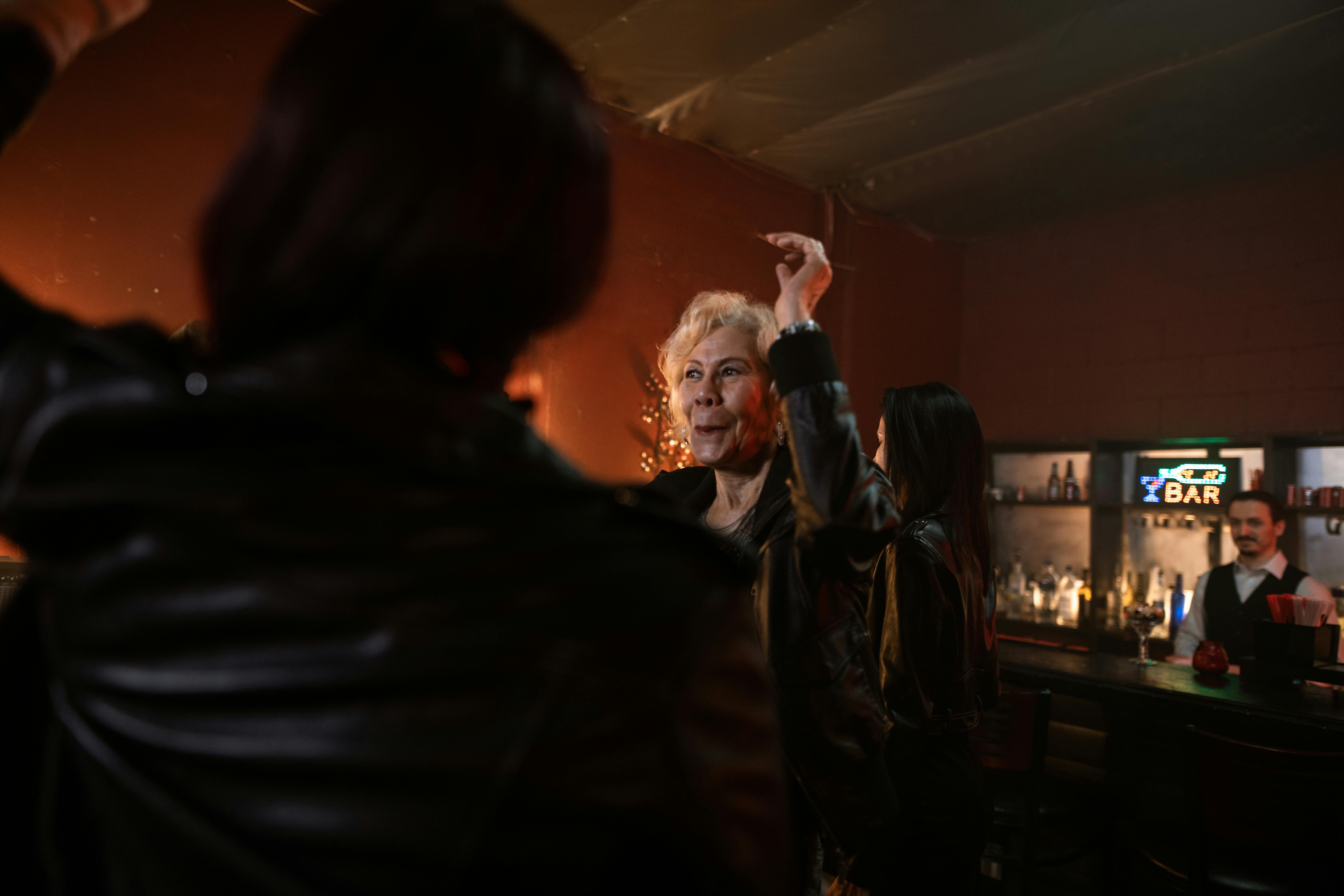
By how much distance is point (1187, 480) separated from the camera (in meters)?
4.64

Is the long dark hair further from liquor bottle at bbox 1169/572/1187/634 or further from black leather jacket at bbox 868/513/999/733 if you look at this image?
liquor bottle at bbox 1169/572/1187/634

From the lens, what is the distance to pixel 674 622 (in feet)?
1.53

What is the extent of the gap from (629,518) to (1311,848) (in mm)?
2410

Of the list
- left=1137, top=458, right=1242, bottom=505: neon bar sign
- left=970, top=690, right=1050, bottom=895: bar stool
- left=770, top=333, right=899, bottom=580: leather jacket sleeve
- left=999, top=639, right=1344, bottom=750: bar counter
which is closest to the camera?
left=770, top=333, right=899, bottom=580: leather jacket sleeve

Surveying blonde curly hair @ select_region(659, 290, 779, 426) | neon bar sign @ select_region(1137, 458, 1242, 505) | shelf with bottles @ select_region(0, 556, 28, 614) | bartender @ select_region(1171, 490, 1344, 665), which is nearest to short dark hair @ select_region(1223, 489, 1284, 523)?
bartender @ select_region(1171, 490, 1344, 665)

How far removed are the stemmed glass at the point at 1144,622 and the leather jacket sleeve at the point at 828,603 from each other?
2559 mm

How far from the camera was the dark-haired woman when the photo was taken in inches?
64.5

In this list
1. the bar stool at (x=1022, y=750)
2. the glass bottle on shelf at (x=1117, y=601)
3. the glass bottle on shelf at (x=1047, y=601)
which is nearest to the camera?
the bar stool at (x=1022, y=750)

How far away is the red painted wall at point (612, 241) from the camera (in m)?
2.39

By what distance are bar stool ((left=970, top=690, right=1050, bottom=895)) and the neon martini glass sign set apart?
2.90 m

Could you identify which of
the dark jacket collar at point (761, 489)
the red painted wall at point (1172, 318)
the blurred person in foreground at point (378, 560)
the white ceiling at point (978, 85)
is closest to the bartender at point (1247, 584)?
the red painted wall at point (1172, 318)

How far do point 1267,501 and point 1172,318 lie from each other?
134 cm

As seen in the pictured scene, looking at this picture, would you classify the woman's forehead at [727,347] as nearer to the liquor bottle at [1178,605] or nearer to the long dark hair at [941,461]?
the long dark hair at [941,461]

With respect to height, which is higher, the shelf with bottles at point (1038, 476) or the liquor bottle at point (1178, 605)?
the shelf with bottles at point (1038, 476)
